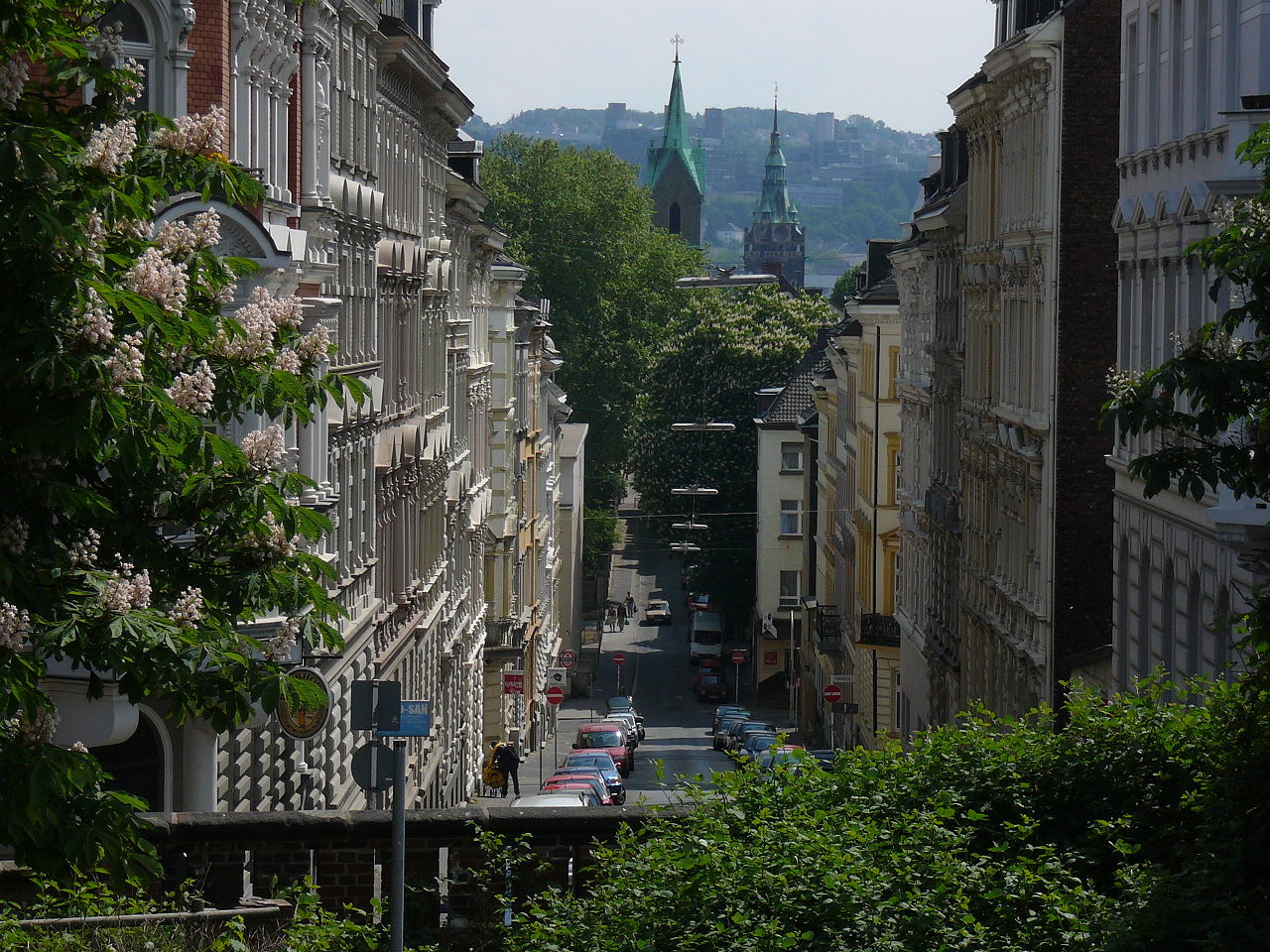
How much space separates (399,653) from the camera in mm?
35219

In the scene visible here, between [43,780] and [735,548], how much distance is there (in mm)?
→ 72691

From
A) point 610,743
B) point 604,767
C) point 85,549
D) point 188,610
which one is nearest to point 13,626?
point 85,549

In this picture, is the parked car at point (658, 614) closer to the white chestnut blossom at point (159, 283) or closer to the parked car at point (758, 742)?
the parked car at point (758, 742)

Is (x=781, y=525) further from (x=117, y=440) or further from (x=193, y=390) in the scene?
(x=117, y=440)

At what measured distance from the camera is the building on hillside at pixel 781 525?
3125 inches

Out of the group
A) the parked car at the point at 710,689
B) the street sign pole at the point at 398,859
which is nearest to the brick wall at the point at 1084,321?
the street sign pole at the point at 398,859

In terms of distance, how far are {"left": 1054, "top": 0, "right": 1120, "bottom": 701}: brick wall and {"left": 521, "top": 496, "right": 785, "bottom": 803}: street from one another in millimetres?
10825

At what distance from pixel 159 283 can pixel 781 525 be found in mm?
71358

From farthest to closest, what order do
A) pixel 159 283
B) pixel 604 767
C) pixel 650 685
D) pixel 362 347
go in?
pixel 650 685, pixel 604 767, pixel 362 347, pixel 159 283

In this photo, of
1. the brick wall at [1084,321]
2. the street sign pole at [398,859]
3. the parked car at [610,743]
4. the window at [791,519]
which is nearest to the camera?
the street sign pole at [398,859]

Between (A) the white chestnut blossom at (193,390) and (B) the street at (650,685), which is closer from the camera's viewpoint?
(A) the white chestnut blossom at (193,390)

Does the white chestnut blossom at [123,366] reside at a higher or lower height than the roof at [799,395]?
higher

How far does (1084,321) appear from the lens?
104ft

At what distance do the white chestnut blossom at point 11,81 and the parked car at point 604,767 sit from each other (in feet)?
113
